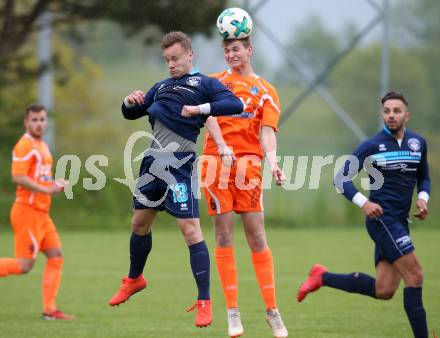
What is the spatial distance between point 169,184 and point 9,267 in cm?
334

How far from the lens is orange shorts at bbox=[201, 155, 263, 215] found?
8.17 metres

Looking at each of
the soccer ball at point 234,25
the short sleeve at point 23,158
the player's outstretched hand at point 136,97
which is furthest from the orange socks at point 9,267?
the soccer ball at point 234,25

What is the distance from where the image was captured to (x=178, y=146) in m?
7.88

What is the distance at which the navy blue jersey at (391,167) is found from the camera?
8.16 m

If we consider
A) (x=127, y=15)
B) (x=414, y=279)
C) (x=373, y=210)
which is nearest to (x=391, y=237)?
(x=373, y=210)

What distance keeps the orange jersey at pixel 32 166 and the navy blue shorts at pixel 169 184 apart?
113 inches

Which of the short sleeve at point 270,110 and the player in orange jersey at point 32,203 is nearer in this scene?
the short sleeve at point 270,110

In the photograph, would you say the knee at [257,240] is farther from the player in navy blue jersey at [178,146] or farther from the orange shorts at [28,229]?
the orange shorts at [28,229]

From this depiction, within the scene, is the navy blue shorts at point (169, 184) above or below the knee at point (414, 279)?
above

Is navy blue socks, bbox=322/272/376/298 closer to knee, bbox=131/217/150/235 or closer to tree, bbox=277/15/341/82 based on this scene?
knee, bbox=131/217/150/235

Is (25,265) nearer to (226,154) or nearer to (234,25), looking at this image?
(226,154)

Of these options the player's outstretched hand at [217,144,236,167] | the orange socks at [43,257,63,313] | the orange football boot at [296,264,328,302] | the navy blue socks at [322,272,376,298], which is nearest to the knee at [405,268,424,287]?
the navy blue socks at [322,272,376,298]

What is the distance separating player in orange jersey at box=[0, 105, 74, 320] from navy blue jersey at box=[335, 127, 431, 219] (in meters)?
3.62

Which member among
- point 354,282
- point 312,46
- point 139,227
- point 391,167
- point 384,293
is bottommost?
point 384,293
